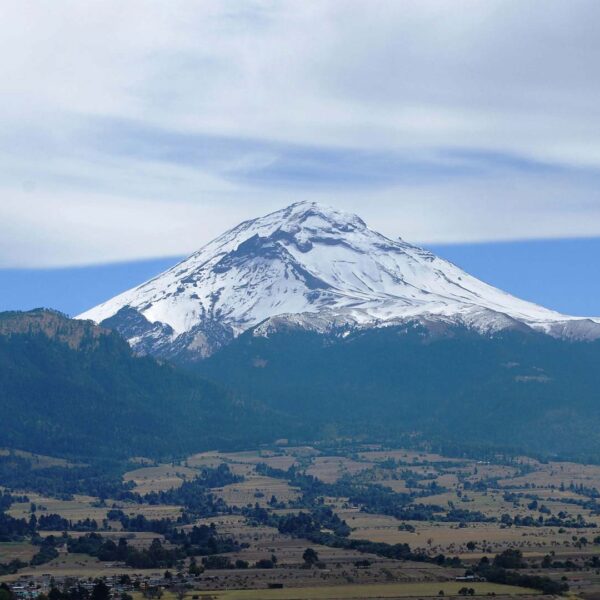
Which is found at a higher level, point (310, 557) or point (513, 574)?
point (310, 557)

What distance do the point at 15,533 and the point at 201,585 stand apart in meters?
51.5

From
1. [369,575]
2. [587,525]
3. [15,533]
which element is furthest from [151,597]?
[587,525]

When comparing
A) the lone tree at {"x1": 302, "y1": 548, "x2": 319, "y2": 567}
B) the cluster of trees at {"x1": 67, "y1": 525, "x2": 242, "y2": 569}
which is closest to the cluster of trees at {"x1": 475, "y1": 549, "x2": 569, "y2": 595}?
the lone tree at {"x1": 302, "y1": 548, "x2": 319, "y2": 567}

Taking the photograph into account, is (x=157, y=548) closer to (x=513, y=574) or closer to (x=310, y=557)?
(x=310, y=557)

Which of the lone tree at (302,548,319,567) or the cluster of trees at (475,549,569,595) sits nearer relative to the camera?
the cluster of trees at (475,549,569,595)

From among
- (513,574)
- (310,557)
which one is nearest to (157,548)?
(310,557)

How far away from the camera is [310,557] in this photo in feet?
537

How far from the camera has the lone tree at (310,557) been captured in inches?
6353

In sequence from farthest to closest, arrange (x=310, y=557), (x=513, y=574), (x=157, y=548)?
1. (x=157, y=548)
2. (x=310, y=557)
3. (x=513, y=574)

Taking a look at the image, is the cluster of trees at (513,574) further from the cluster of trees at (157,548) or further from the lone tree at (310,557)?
the cluster of trees at (157,548)

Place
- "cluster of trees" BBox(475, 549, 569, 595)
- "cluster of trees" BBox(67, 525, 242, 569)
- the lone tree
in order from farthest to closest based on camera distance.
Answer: "cluster of trees" BBox(67, 525, 242, 569), the lone tree, "cluster of trees" BBox(475, 549, 569, 595)

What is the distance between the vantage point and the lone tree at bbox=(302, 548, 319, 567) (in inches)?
6353

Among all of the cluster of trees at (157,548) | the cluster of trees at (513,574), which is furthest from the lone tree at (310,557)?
the cluster of trees at (513,574)

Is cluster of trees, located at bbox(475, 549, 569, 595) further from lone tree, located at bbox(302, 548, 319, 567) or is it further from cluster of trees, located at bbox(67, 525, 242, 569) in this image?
cluster of trees, located at bbox(67, 525, 242, 569)
